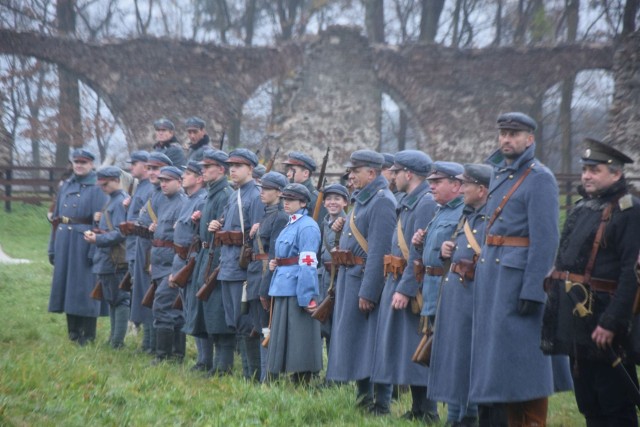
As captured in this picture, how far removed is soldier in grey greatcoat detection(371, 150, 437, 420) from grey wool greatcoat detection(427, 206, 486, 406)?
427 mm

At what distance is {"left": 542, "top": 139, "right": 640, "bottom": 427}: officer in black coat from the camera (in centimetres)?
543

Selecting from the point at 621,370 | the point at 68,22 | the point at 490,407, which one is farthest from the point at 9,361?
the point at 68,22

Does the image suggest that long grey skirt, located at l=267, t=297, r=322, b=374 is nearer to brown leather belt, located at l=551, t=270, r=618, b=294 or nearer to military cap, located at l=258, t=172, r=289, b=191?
military cap, located at l=258, t=172, r=289, b=191

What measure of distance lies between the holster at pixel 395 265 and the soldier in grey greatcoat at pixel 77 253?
487 cm

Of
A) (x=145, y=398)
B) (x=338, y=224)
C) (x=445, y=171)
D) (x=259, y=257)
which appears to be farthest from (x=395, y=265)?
(x=145, y=398)

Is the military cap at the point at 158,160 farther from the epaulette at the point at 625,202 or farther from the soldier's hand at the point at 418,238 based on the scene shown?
the epaulette at the point at 625,202

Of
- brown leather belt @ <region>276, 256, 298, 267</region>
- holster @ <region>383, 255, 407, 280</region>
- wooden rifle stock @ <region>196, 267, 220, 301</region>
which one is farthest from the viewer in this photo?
wooden rifle stock @ <region>196, 267, 220, 301</region>

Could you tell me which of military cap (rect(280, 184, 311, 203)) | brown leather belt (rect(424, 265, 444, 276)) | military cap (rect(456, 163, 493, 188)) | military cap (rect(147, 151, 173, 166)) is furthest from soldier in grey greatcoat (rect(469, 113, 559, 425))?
military cap (rect(147, 151, 173, 166))

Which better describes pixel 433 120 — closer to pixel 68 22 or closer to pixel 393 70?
pixel 393 70

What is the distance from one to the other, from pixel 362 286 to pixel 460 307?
110cm

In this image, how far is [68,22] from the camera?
1219 inches

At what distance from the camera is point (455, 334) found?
6.57 meters

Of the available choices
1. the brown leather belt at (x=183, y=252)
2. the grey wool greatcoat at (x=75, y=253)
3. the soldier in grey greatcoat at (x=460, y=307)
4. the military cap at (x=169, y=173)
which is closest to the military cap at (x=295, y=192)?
the brown leather belt at (x=183, y=252)

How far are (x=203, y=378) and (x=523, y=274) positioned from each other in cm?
370
